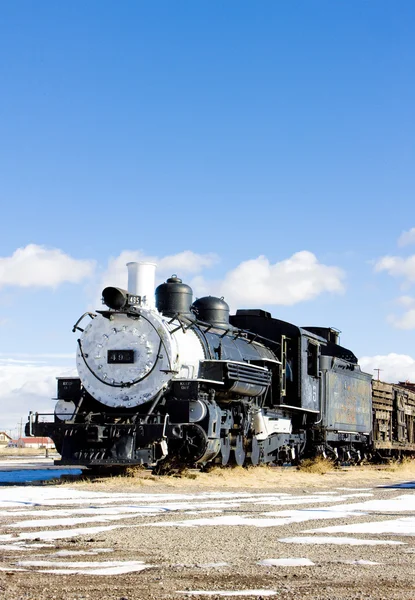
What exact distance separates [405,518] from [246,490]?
17.8ft

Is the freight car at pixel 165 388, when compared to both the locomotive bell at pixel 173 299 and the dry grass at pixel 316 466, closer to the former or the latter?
the locomotive bell at pixel 173 299

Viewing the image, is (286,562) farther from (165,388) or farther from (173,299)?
(173,299)

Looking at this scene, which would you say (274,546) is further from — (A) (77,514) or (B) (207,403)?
(B) (207,403)

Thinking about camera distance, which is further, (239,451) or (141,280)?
(239,451)

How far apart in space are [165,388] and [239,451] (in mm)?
2900

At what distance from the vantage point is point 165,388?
17438mm

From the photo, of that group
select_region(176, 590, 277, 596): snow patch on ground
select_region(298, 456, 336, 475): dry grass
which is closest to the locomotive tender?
select_region(298, 456, 336, 475): dry grass

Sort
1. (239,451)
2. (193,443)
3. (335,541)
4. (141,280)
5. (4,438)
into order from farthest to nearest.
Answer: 1. (4,438)
2. (239,451)
3. (141,280)
4. (193,443)
5. (335,541)

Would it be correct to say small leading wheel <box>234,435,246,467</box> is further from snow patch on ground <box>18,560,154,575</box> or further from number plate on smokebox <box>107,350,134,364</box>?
snow patch on ground <box>18,560,154,575</box>

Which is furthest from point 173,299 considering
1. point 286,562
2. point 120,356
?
point 286,562

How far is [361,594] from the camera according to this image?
221 inches

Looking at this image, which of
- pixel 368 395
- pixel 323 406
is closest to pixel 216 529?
pixel 323 406

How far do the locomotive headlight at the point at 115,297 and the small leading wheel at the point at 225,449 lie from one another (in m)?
3.67

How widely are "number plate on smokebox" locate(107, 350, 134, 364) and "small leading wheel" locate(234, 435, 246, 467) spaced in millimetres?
3377
